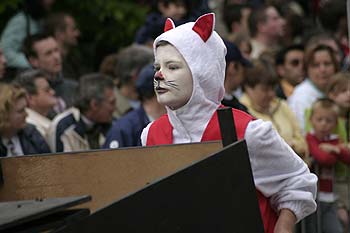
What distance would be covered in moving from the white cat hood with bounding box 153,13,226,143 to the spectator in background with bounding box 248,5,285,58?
25.1 ft

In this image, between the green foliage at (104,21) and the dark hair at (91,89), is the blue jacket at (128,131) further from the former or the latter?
the green foliage at (104,21)

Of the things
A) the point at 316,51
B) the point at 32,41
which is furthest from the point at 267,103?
the point at 32,41

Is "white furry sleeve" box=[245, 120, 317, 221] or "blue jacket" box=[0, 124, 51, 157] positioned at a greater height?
"white furry sleeve" box=[245, 120, 317, 221]

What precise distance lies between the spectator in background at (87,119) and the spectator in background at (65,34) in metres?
2.18

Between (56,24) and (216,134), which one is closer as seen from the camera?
(216,134)

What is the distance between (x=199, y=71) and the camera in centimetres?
527

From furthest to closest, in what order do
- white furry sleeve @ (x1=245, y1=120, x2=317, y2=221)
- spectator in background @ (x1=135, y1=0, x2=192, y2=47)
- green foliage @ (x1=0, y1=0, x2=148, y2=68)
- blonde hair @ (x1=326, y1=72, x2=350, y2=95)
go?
green foliage @ (x1=0, y1=0, x2=148, y2=68), spectator in background @ (x1=135, y1=0, x2=192, y2=47), blonde hair @ (x1=326, y1=72, x2=350, y2=95), white furry sleeve @ (x1=245, y1=120, x2=317, y2=221)

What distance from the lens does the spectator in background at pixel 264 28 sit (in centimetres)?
1308

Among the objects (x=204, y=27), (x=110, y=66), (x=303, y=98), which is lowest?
(x=303, y=98)

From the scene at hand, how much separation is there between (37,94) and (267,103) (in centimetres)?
203

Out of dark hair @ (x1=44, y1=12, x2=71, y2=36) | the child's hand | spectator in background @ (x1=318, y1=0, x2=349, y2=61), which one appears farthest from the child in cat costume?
spectator in background @ (x1=318, y1=0, x2=349, y2=61)

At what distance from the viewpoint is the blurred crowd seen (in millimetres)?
8820

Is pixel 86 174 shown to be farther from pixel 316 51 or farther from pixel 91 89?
pixel 316 51

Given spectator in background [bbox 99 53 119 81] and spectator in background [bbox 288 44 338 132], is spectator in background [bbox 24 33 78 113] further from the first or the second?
spectator in background [bbox 288 44 338 132]
